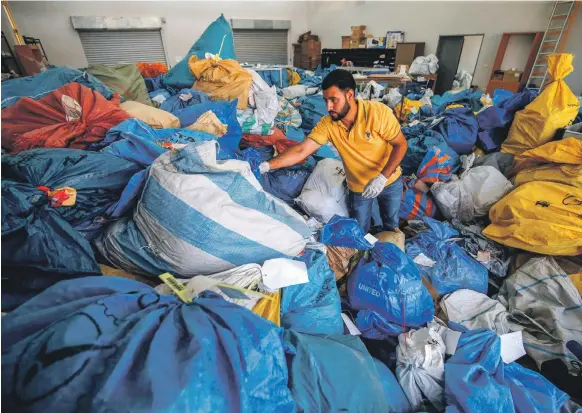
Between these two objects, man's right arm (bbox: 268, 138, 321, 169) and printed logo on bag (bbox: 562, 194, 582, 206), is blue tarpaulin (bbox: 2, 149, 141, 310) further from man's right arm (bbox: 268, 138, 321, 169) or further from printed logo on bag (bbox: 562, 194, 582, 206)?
printed logo on bag (bbox: 562, 194, 582, 206)

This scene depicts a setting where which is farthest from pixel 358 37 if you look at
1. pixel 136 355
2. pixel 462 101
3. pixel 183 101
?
pixel 136 355

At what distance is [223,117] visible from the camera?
2076 mm

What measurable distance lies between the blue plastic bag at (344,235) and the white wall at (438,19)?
6.81m

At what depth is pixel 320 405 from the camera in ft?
2.63

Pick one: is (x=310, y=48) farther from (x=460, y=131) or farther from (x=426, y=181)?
(x=426, y=181)

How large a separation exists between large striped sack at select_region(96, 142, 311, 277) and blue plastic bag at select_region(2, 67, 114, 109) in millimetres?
1314

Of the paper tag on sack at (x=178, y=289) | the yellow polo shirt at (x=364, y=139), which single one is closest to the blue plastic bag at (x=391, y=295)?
the yellow polo shirt at (x=364, y=139)

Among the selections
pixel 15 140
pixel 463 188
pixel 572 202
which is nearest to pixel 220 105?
pixel 15 140

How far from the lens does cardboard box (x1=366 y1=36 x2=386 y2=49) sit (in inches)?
308

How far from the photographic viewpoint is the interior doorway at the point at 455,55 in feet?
21.7

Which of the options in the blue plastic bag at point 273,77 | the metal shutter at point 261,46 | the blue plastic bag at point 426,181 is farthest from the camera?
the metal shutter at point 261,46

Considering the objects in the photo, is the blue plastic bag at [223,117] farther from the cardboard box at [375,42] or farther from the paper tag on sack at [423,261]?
the cardboard box at [375,42]

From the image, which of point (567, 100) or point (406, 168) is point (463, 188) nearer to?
point (406, 168)

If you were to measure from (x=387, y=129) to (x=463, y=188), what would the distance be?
901 millimetres
